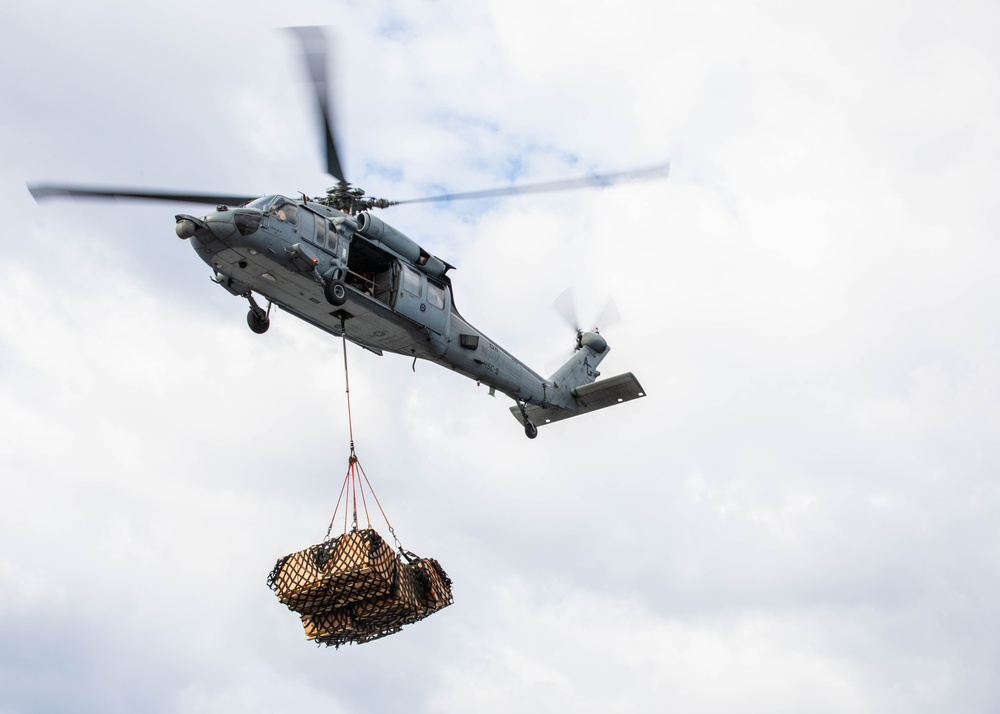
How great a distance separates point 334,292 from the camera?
2347 centimetres

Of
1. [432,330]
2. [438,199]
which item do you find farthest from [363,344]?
[438,199]

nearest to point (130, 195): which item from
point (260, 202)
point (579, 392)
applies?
point (260, 202)

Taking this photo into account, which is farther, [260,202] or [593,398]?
[593,398]

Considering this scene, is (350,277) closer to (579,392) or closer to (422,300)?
(422,300)

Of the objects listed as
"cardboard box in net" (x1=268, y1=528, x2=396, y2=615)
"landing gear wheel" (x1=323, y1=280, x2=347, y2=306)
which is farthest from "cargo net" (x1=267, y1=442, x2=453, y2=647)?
"landing gear wheel" (x1=323, y1=280, x2=347, y2=306)

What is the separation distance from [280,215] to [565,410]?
1132 centimetres

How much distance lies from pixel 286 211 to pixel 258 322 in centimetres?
287

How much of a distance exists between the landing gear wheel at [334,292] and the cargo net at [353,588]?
203 inches

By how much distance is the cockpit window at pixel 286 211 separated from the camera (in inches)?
901

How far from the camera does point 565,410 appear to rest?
31.3m

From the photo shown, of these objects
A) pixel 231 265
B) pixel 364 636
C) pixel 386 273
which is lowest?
pixel 364 636

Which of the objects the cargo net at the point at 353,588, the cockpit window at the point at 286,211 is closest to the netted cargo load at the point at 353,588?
the cargo net at the point at 353,588

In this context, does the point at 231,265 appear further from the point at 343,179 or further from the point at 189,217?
the point at 343,179

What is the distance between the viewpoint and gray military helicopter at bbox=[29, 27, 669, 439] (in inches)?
877
